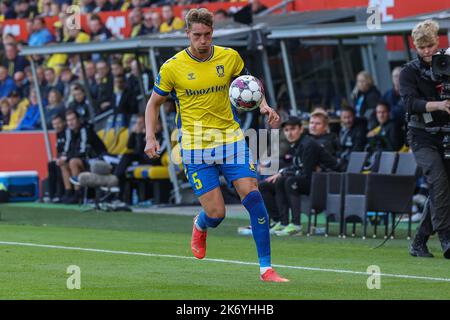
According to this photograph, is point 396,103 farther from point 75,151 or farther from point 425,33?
point 425,33

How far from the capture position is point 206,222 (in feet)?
36.8

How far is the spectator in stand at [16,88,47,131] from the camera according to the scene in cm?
2792

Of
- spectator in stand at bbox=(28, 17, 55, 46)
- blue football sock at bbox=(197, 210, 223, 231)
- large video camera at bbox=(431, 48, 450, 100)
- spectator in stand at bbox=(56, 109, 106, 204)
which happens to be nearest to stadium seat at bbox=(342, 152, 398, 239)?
large video camera at bbox=(431, 48, 450, 100)

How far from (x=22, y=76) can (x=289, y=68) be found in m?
8.96

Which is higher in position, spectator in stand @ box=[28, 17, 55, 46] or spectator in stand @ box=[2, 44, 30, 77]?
spectator in stand @ box=[28, 17, 55, 46]

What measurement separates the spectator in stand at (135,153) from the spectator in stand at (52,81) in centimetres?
431

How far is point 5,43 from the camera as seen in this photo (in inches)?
1195

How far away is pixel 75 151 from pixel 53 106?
273 cm

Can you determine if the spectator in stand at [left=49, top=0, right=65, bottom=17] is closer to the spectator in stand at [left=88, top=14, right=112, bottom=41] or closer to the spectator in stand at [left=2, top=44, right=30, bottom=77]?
the spectator in stand at [left=2, top=44, right=30, bottom=77]

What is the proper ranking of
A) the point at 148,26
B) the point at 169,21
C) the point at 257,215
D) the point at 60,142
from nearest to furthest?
the point at 257,215
the point at 60,142
the point at 169,21
the point at 148,26

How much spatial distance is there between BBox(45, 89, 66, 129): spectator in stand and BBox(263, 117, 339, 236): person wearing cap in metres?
10.3

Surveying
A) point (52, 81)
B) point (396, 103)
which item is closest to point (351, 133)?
point (396, 103)

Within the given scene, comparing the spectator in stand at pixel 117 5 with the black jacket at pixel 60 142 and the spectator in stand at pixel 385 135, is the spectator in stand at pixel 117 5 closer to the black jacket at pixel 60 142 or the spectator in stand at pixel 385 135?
the black jacket at pixel 60 142
